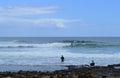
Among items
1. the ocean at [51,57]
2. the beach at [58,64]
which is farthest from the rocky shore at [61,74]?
the ocean at [51,57]

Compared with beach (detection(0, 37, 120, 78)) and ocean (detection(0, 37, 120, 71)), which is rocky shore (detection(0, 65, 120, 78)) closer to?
beach (detection(0, 37, 120, 78))

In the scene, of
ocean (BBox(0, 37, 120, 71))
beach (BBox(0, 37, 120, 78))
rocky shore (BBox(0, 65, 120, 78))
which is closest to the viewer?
rocky shore (BBox(0, 65, 120, 78))

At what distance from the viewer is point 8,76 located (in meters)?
24.2

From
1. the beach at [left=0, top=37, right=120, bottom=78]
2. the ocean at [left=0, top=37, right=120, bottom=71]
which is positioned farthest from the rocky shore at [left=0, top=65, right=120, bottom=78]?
the ocean at [left=0, top=37, right=120, bottom=71]

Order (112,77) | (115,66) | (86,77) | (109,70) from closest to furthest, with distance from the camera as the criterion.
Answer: (86,77) < (112,77) < (109,70) < (115,66)

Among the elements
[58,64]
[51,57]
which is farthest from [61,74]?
[51,57]

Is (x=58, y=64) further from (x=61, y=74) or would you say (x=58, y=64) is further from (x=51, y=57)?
(x=61, y=74)

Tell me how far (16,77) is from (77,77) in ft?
11.9

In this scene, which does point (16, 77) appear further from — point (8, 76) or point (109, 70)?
point (109, 70)

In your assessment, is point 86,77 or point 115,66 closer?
point 86,77

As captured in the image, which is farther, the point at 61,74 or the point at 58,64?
the point at 58,64

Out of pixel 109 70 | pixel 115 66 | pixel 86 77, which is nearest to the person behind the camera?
pixel 86 77

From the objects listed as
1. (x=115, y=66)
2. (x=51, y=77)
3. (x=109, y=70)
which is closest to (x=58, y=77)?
(x=51, y=77)

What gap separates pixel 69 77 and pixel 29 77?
2.39 meters
